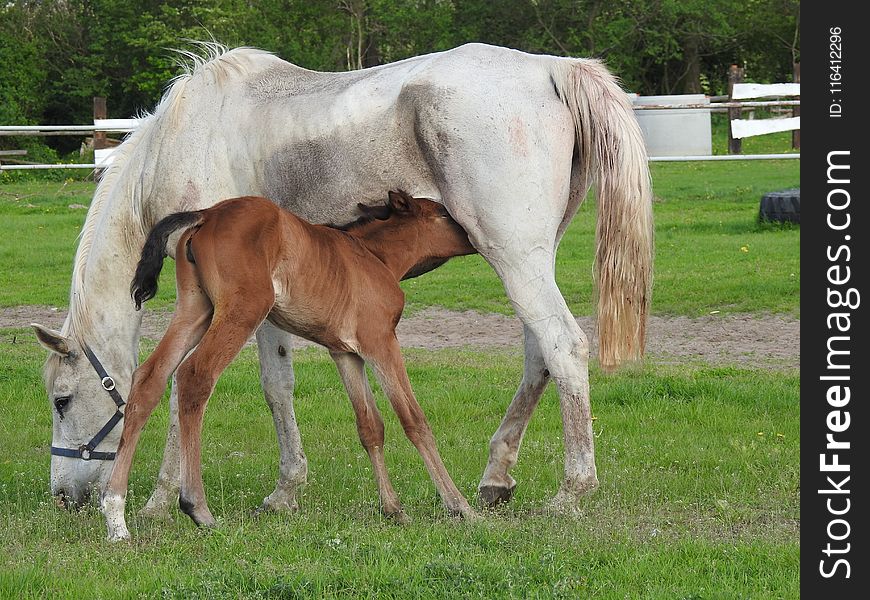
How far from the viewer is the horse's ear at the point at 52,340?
5.18 m

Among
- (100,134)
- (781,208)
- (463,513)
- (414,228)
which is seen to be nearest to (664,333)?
(414,228)

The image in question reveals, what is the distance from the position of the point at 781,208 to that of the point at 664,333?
17.1 ft

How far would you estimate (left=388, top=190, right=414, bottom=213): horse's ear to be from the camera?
16.5 feet

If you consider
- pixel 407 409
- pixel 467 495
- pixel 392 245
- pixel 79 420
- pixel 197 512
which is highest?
pixel 392 245

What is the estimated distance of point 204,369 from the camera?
14.9 ft

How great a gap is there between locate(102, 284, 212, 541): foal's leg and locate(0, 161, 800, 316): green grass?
5753mm

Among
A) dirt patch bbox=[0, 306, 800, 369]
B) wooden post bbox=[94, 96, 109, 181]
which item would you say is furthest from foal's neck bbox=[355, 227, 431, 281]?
wooden post bbox=[94, 96, 109, 181]

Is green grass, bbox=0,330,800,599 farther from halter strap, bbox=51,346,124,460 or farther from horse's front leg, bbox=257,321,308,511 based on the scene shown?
halter strap, bbox=51,346,124,460

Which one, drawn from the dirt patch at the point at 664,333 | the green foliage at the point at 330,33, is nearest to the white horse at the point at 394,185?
the dirt patch at the point at 664,333

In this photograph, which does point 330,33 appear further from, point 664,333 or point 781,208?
point 664,333

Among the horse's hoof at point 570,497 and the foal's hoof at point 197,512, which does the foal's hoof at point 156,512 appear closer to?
the foal's hoof at point 197,512

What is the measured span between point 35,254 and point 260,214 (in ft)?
31.4

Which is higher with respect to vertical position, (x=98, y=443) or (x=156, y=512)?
(x=98, y=443)
